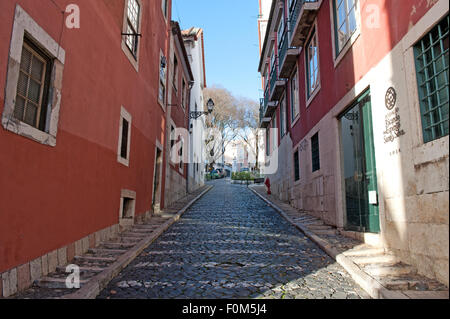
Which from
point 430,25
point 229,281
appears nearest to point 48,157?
point 229,281

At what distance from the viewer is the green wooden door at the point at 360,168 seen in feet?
20.0

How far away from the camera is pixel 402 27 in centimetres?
479

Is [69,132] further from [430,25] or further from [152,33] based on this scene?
[152,33]

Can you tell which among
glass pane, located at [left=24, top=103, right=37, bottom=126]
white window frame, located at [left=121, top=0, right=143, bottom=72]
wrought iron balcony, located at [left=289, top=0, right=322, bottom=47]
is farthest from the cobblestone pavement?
wrought iron balcony, located at [left=289, top=0, right=322, bottom=47]

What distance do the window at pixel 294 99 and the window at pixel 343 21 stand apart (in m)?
4.23

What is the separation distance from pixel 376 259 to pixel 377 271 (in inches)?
24.7

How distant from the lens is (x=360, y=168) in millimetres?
6664

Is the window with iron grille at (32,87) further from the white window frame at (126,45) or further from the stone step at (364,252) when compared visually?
the stone step at (364,252)

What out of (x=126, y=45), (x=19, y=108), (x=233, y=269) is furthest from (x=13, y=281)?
(x=126, y=45)

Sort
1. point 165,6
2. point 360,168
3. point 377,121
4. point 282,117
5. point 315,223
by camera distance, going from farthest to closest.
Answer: point 282,117 → point 165,6 → point 315,223 → point 360,168 → point 377,121

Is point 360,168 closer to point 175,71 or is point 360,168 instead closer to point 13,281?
point 13,281

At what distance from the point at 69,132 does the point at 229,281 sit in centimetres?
329

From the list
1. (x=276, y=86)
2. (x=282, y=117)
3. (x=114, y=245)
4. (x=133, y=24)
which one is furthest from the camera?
(x=282, y=117)

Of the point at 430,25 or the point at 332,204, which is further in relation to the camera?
the point at 332,204
